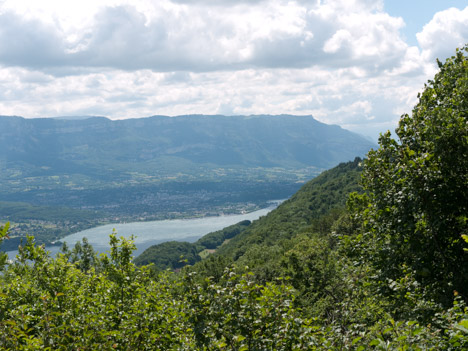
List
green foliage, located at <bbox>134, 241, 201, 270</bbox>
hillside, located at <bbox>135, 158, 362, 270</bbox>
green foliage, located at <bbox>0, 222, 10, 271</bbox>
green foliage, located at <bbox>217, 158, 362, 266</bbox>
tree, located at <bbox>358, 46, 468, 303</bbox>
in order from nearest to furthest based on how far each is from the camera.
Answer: green foliage, located at <bbox>0, 222, 10, 271</bbox> → tree, located at <bbox>358, 46, 468, 303</bbox> → hillside, located at <bbox>135, 158, 362, 270</bbox> → green foliage, located at <bbox>217, 158, 362, 266</bbox> → green foliage, located at <bbox>134, 241, 201, 270</bbox>

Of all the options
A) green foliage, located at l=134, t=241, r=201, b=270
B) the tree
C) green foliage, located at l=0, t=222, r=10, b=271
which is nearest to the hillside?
green foliage, located at l=134, t=241, r=201, b=270

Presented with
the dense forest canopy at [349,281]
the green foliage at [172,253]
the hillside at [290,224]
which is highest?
the dense forest canopy at [349,281]

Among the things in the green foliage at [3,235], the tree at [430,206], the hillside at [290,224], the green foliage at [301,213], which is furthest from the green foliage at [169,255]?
the green foliage at [3,235]

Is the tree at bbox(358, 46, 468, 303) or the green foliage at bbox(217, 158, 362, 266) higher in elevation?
the tree at bbox(358, 46, 468, 303)

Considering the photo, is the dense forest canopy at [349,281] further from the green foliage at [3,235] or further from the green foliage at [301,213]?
the green foliage at [301,213]

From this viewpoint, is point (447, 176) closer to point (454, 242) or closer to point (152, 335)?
point (454, 242)

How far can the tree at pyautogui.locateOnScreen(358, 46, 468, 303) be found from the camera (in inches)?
407

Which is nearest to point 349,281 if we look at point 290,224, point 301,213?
point 290,224

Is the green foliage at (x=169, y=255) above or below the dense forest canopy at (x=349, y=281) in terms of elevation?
below

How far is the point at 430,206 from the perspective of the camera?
10.3 metres

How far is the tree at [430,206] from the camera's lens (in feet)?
33.9

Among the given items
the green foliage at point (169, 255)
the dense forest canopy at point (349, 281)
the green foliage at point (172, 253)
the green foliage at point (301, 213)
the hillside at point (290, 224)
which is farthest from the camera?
the green foliage at point (172, 253)

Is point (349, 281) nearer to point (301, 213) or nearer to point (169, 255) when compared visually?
point (301, 213)

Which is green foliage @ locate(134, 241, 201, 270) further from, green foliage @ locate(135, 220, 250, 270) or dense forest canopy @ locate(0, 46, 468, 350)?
dense forest canopy @ locate(0, 46, 468, 350)
